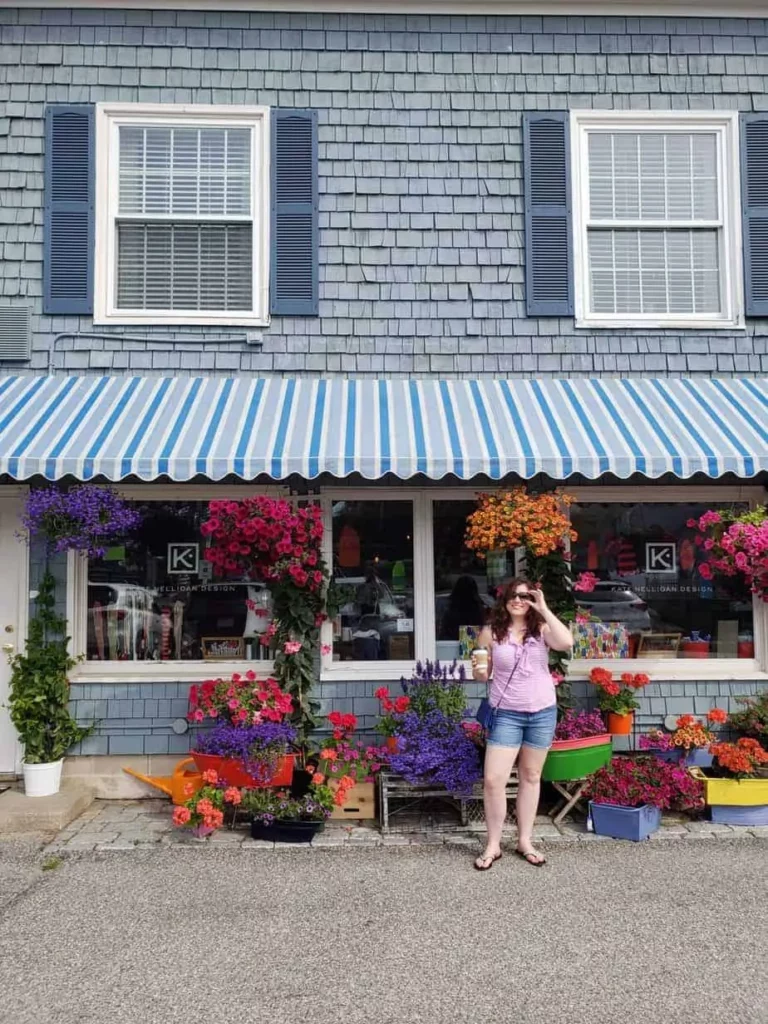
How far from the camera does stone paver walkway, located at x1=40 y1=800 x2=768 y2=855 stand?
5164 millimetres

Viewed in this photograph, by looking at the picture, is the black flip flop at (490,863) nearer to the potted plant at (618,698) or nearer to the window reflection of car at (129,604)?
the potted plant at (618,698)

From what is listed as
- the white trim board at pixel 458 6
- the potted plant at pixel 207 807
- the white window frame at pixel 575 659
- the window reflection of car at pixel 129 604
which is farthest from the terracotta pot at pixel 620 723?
the white trim board at pixel 458 6

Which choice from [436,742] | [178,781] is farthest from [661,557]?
[178,781]

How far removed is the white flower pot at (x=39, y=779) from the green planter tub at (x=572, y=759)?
11.0 ft

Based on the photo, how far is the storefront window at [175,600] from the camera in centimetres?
639

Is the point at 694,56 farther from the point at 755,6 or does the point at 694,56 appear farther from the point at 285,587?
the point at 285,587

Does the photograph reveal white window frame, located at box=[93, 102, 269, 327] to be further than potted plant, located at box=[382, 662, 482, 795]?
Yes

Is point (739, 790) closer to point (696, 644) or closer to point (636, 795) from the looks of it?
point (636, 795)

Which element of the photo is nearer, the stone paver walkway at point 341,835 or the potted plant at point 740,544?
the stone paver walkway at point 341,835

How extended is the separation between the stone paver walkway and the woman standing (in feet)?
1.30

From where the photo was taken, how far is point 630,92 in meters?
6.77

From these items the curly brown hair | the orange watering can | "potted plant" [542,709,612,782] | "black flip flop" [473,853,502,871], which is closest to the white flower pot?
the orange watering can

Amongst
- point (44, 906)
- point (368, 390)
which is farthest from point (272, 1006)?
point (368, 390)

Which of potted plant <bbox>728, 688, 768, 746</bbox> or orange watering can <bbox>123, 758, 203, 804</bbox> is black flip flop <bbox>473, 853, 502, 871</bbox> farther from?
potted plant <bbox>728, 688, 768, 746</bbox>
